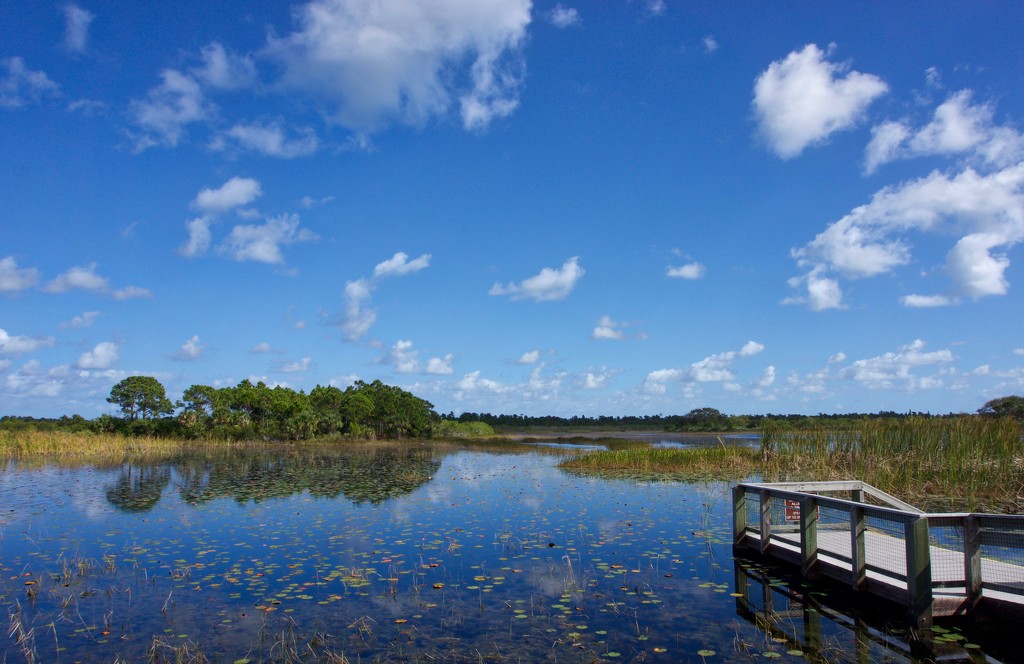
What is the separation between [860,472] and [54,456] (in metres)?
40.2

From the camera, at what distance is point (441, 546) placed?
12938mm

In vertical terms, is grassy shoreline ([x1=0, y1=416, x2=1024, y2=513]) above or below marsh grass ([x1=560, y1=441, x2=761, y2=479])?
above

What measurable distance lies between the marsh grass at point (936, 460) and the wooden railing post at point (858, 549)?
8205 mm

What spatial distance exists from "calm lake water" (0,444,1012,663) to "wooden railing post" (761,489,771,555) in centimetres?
61

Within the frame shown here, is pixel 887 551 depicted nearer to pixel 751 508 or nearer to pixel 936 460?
pixel 751 508

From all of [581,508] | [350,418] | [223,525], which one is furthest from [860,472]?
[350,418]

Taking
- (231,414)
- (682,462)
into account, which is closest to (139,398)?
(231,414)

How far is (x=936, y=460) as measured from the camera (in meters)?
17.7

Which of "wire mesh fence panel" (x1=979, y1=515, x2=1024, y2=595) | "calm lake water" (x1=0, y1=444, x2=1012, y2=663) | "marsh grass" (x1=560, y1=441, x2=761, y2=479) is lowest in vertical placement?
"calm lake water" (x1=0, y1=444, x2=1012, y2=663)

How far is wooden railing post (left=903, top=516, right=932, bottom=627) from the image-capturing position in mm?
7820

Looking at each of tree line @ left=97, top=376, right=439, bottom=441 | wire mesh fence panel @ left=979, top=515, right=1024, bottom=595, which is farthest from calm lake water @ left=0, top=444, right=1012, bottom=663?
tree line @ left=97, top=376, right=439, bottom=441

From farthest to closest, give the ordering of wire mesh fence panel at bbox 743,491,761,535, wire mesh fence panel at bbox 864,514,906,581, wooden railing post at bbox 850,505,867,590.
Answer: wire mesh fence panel at bbox 743,491,761,535
wooden railing post at bbox 850,505,867,590
wire mesh fence panel at bbox 864,514,906,581

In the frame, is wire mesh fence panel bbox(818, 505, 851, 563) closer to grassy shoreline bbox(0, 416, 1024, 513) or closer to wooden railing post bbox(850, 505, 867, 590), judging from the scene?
wooden railing post bbox(850, 505, 867, 590)

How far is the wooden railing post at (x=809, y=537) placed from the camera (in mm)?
10078
